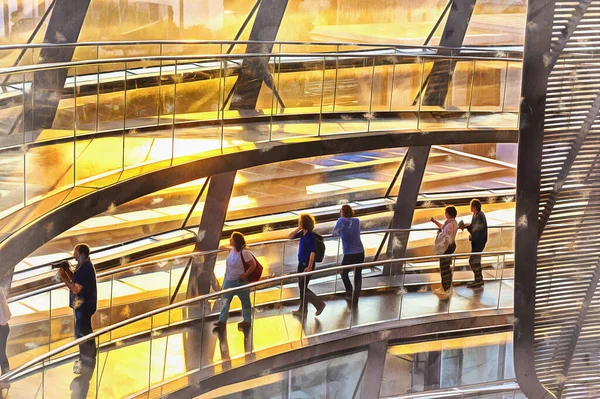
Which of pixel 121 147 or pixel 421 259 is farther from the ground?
pixel 121 147

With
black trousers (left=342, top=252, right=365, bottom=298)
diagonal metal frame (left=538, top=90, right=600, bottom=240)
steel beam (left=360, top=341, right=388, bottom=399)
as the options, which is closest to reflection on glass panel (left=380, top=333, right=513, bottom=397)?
steel beam (left=360, top=341, right=388, bottom=399)

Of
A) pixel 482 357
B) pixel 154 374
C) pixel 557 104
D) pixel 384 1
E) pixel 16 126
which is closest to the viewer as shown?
pixel 557 104

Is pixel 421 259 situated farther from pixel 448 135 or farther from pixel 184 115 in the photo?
pixel 184 115

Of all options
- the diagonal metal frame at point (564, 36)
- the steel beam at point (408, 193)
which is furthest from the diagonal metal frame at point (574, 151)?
the steel beam at point (408, 193)

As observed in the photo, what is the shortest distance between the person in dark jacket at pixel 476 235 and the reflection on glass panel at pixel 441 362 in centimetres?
216

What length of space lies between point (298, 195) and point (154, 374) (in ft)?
22.5

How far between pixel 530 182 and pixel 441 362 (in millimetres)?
9178

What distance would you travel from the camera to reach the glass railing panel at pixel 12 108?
6.94 metres

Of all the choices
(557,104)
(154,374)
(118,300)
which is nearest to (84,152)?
(154,374)

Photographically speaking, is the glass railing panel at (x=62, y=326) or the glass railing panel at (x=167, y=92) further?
the glass railing panel at (x=167, y=92)

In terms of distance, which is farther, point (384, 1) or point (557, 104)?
point (384, 1)

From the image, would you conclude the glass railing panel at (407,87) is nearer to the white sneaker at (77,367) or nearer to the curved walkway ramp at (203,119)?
the curved walkway ramp at (203,119)

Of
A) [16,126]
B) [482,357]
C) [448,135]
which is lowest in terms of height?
[482,357]

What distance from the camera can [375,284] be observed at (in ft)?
39.6
